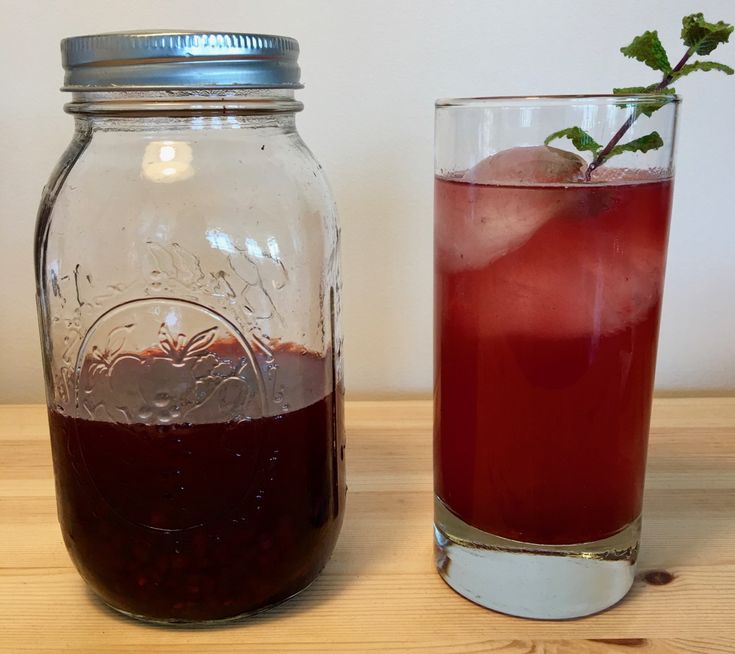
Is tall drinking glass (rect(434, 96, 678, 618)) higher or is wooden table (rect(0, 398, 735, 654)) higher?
tall drinking glass (rect(434, 96, 678, 618))

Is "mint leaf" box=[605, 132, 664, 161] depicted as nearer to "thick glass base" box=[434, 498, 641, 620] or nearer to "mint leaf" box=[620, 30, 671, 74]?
"mint leaf" box=[620, 30, 671, 74]

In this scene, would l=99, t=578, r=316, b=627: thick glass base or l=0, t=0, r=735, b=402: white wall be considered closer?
l=99, t=578, r=316, b=627: thick glass base

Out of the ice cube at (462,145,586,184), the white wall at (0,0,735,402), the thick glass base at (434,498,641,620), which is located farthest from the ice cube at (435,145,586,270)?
the white wall at (0,0,735,402)

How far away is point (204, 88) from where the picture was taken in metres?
0.54

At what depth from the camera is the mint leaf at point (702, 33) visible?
0.55m

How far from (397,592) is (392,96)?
0.56m

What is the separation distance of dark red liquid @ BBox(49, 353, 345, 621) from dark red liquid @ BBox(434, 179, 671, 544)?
0.14 m

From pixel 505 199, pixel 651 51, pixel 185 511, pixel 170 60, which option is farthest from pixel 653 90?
pixel 185 511

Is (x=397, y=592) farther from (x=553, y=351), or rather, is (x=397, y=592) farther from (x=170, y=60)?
(x=170, y=60)

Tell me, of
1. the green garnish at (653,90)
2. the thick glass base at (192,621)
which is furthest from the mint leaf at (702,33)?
the thick glass base at (192,621)

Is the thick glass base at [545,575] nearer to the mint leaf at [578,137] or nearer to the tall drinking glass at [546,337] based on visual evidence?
the tall drinking glass at [546,337]

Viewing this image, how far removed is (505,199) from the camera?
22.4 inches

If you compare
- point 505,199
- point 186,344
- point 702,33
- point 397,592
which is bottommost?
point 397,592

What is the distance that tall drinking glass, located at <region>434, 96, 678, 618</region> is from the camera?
1.85 feet
